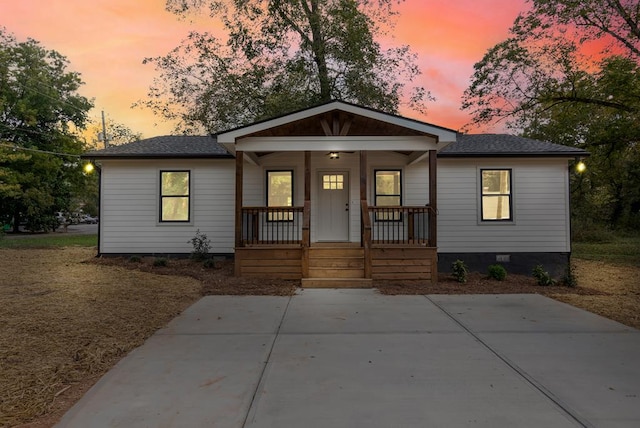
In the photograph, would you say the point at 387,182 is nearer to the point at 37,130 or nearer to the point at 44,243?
the point at 44,243

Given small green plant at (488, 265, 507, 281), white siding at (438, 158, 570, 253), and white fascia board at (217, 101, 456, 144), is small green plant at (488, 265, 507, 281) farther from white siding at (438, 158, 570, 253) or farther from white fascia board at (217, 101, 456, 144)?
white fascia board at (217, 101, 456, 144)

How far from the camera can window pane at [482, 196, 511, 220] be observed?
11172 mm

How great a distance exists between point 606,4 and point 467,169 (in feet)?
27.5

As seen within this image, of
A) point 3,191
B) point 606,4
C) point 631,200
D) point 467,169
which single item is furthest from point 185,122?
point 631,200

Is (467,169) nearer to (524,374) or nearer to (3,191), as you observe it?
(524,374)

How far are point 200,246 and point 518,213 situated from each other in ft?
29.3

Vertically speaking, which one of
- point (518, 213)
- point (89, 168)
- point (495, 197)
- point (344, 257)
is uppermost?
point (89, 168)

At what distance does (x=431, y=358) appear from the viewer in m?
4.08

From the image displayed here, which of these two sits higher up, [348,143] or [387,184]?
[348,143]

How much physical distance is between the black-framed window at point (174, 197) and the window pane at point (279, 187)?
2.34 meters

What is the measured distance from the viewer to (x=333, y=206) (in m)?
11.3

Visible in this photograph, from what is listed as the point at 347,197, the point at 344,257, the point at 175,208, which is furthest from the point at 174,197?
the point at 344,257

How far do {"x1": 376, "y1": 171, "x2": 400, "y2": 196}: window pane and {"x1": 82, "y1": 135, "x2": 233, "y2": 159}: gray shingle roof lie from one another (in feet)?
13.9

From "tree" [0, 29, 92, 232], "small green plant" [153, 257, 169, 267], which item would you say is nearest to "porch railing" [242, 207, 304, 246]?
"small green plant" [153, 257, 169, 267]
